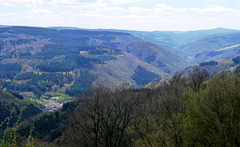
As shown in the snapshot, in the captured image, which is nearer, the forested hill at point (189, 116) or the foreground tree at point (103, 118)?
the forested hill at point (189, 116)

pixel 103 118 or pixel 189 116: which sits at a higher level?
pixel 189 116

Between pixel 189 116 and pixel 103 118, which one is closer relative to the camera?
pixel 189 116

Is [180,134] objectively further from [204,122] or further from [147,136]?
[147,136]

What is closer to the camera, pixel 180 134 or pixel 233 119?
pixel 233 119

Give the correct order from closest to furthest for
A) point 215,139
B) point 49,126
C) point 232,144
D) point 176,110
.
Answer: point 232,144
point 215,139
point 176,110
point 49,126

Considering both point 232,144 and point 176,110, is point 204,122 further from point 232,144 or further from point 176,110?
point 176,110

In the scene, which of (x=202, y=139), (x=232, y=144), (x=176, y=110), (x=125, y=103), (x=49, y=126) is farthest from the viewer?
(x=49, y=126)

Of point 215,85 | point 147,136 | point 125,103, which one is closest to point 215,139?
point 215,85

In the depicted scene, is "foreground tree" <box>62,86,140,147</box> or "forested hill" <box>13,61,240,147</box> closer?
"forested hill" <box>13,61,240,147</box>

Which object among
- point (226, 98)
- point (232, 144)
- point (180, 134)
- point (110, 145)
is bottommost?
point (110, 145)

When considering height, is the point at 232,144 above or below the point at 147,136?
above
